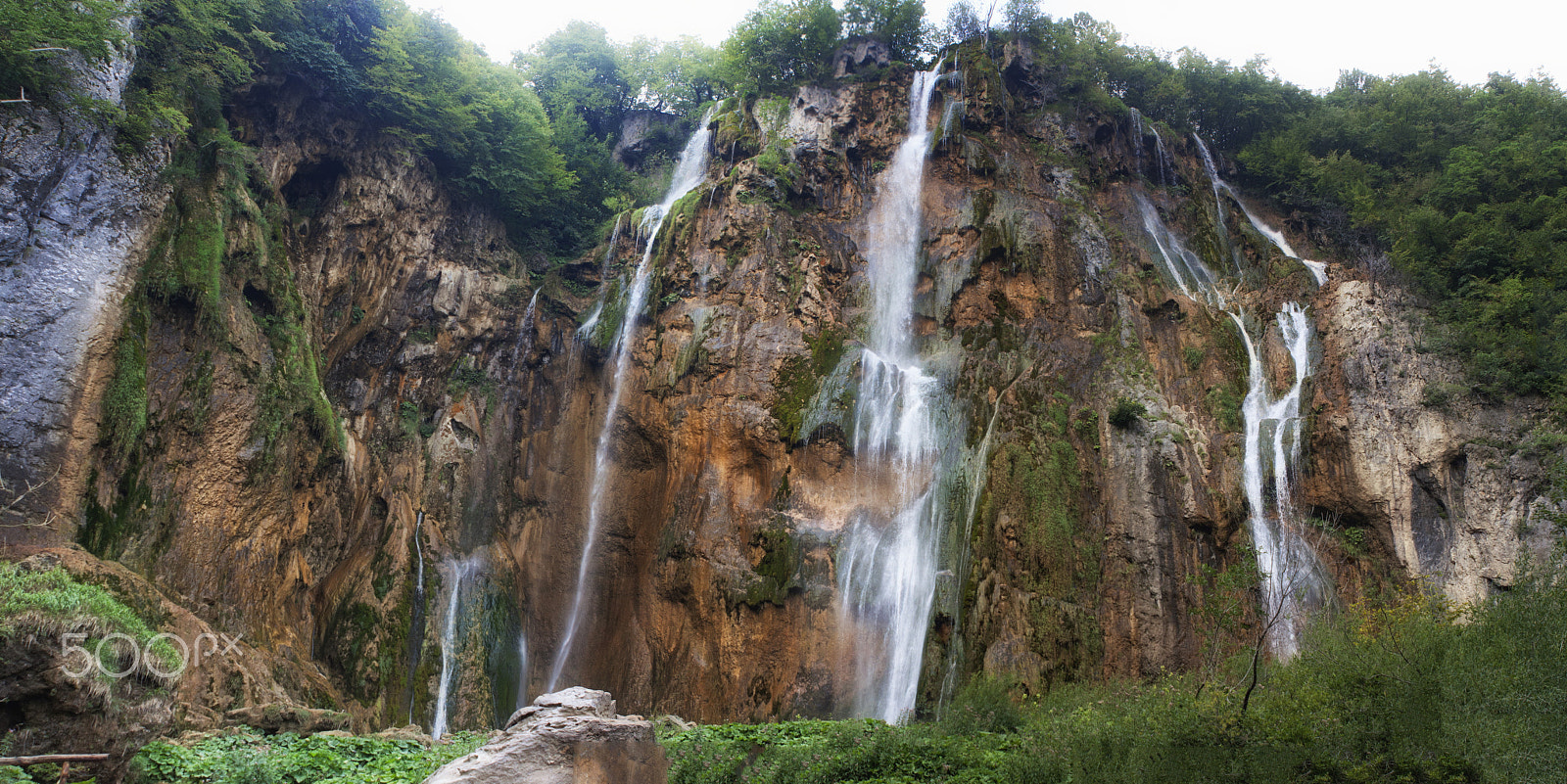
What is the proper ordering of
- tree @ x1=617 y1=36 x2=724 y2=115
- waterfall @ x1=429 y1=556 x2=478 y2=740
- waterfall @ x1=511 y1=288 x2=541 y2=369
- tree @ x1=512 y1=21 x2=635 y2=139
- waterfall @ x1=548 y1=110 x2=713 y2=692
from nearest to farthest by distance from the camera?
1. waterfall @ x1=429 y1=556 x2=478 y2=740
2. waterfall @ x1=548 y1=110 x2=713 y2=692
3. waterfall @ x1=511 y1=288 x2=541 y2=369
4. tree @ x1=512 y1=21 x2=635 y2=139
5. tree @ x1=617 y1=36 x2=724 y2=115

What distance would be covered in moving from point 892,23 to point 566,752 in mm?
28523

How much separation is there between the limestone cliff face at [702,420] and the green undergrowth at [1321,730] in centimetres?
550

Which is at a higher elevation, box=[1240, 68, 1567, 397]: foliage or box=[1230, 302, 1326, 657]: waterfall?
box=[1240, 68, 1567, 397]: foliage

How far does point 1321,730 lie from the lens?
932cm

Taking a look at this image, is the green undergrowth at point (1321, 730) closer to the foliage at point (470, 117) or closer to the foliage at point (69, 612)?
the foliage at point (69, 612)

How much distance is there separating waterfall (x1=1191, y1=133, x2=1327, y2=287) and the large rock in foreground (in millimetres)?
23653

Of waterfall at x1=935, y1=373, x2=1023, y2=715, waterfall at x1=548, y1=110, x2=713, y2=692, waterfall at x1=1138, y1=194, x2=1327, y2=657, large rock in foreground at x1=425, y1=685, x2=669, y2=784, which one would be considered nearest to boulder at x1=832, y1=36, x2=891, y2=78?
waterfall at x1=548, y1=110, x2=713, y2=692

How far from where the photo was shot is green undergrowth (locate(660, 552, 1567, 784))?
8516 mm

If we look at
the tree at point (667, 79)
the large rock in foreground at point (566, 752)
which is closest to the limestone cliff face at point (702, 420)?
the tree at point (667, 79)

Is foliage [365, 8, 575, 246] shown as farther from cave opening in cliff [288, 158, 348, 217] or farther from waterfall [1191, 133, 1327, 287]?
waterfall [1191, 133, 1327, 287]

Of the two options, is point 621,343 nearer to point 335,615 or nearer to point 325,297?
point 325,297

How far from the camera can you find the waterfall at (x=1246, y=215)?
81.5 feet

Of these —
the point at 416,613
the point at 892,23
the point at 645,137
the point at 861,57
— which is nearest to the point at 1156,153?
the point at 892,23

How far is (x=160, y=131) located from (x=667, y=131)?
65.0 feet
